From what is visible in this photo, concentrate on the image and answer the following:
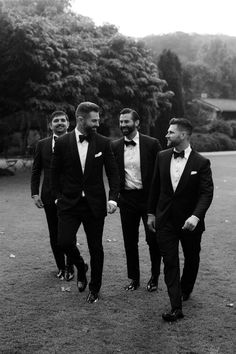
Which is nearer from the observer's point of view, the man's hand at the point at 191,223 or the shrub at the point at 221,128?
the man's hand at the point at 191,223

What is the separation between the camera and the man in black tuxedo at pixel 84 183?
5207 mm

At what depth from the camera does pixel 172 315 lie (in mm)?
4688

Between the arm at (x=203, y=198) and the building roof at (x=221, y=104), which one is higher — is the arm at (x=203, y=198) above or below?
above

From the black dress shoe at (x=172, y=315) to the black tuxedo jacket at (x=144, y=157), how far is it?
1.48 m

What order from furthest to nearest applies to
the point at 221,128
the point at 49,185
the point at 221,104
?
the point at 221,104, the point at 221,128, the point at 49,185

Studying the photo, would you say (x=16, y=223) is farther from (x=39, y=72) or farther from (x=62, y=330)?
(x=39, y=72)

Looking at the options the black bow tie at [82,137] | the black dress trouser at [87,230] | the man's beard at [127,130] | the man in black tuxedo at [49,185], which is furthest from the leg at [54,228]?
the man's beard at [127,130]

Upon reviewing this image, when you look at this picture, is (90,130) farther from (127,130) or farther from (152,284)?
(152,284)

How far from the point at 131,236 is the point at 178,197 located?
1.10 metres

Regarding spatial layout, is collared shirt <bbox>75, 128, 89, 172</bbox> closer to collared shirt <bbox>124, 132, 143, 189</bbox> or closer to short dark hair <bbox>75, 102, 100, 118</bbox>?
short dark hair <bbox>75, 102, 100, 118</bbox>

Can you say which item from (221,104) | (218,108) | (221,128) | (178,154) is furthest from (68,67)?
(221,104)

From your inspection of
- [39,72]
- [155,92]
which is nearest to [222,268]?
[39,72]

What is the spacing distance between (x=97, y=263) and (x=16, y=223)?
5421mm

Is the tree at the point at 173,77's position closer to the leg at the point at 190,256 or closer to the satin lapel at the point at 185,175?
the leg at the point at 190,256
